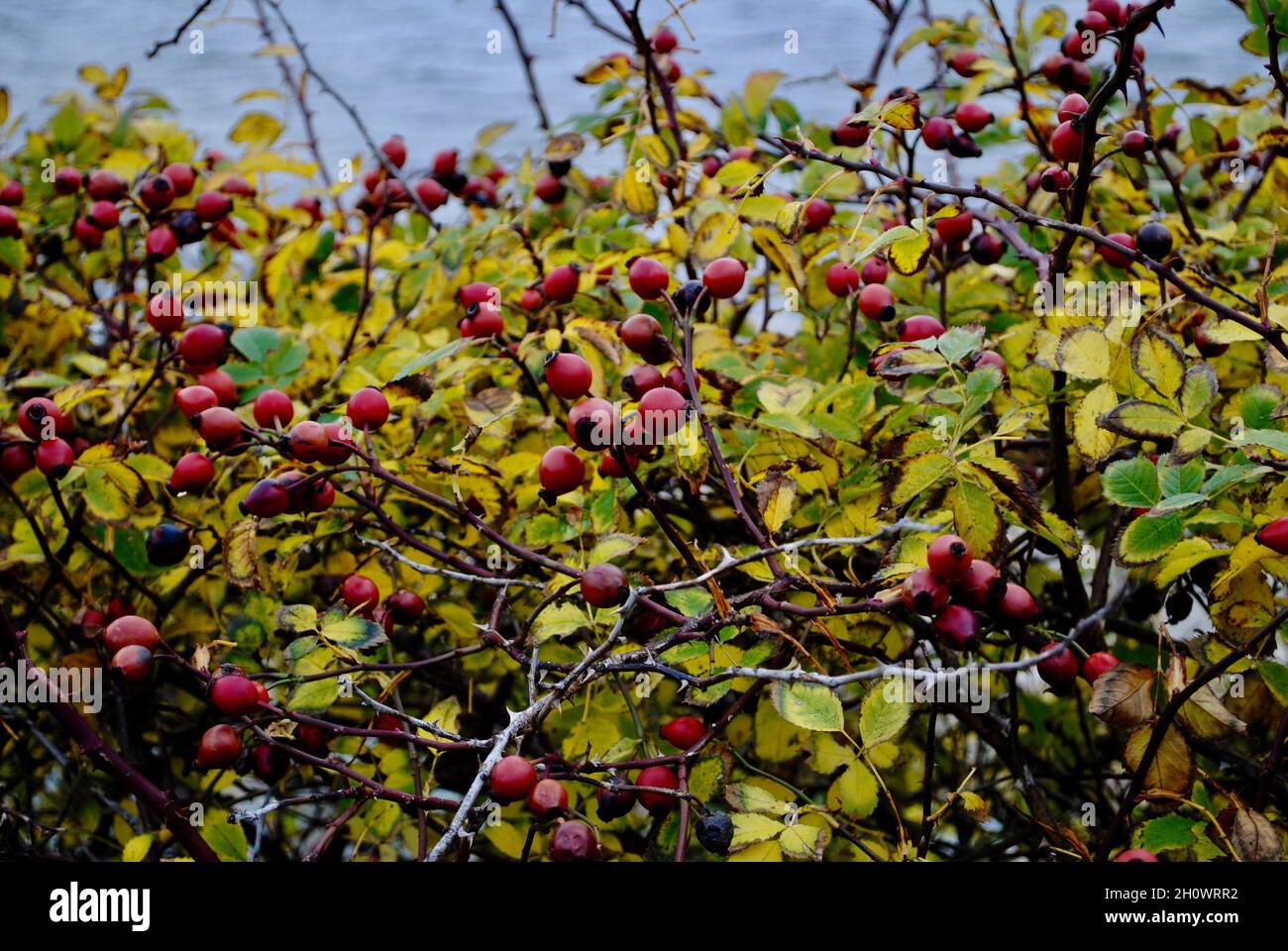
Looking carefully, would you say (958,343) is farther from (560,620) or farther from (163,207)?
(163,207)

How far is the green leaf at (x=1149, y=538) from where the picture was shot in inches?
38.8

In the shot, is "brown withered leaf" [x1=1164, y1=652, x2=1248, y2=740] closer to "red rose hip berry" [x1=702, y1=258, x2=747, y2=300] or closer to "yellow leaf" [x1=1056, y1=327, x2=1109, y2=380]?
"yellow leaf" [x1=1056, y1=327, x2=1109, y2=380]

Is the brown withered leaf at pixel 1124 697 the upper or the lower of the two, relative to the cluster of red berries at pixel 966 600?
lower

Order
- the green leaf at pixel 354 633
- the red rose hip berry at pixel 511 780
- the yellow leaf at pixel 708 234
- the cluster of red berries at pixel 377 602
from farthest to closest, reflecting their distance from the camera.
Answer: the yellow leaf at pixel 708 234 < the cluster of red berries at pixel 377 602 < the green leaf at pixel 354 633 < the red rose hip berry at pixel 511 780

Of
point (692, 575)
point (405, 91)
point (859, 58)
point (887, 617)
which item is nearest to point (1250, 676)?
point (887, 617)

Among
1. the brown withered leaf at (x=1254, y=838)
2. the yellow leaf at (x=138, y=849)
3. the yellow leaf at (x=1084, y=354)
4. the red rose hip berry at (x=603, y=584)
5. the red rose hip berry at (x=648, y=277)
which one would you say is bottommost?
the yellow leaf at (x=138, y=849)

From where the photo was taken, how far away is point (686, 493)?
140cm

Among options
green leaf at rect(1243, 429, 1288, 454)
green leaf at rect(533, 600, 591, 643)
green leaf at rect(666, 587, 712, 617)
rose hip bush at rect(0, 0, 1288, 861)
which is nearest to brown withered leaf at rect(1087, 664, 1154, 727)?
rose hip bush at rect(0, 0, 1288, 861)

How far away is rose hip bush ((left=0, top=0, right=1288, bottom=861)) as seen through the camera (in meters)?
1.00

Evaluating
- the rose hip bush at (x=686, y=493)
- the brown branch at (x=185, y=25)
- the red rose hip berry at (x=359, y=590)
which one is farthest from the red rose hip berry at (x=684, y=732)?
the brown branch at (x=185, y=25)

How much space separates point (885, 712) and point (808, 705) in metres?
0.11

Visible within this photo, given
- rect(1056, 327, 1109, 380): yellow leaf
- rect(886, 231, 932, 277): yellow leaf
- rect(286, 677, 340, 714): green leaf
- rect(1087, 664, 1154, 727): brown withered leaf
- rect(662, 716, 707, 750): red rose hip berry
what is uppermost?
rect(886, 231, 932, 277): yellow leaf

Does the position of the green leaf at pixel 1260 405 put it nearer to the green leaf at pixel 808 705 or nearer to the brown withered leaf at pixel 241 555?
the green leaf at pixel 808 705

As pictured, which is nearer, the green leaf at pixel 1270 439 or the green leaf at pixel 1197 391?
the green leaf at pixel 1270 439
